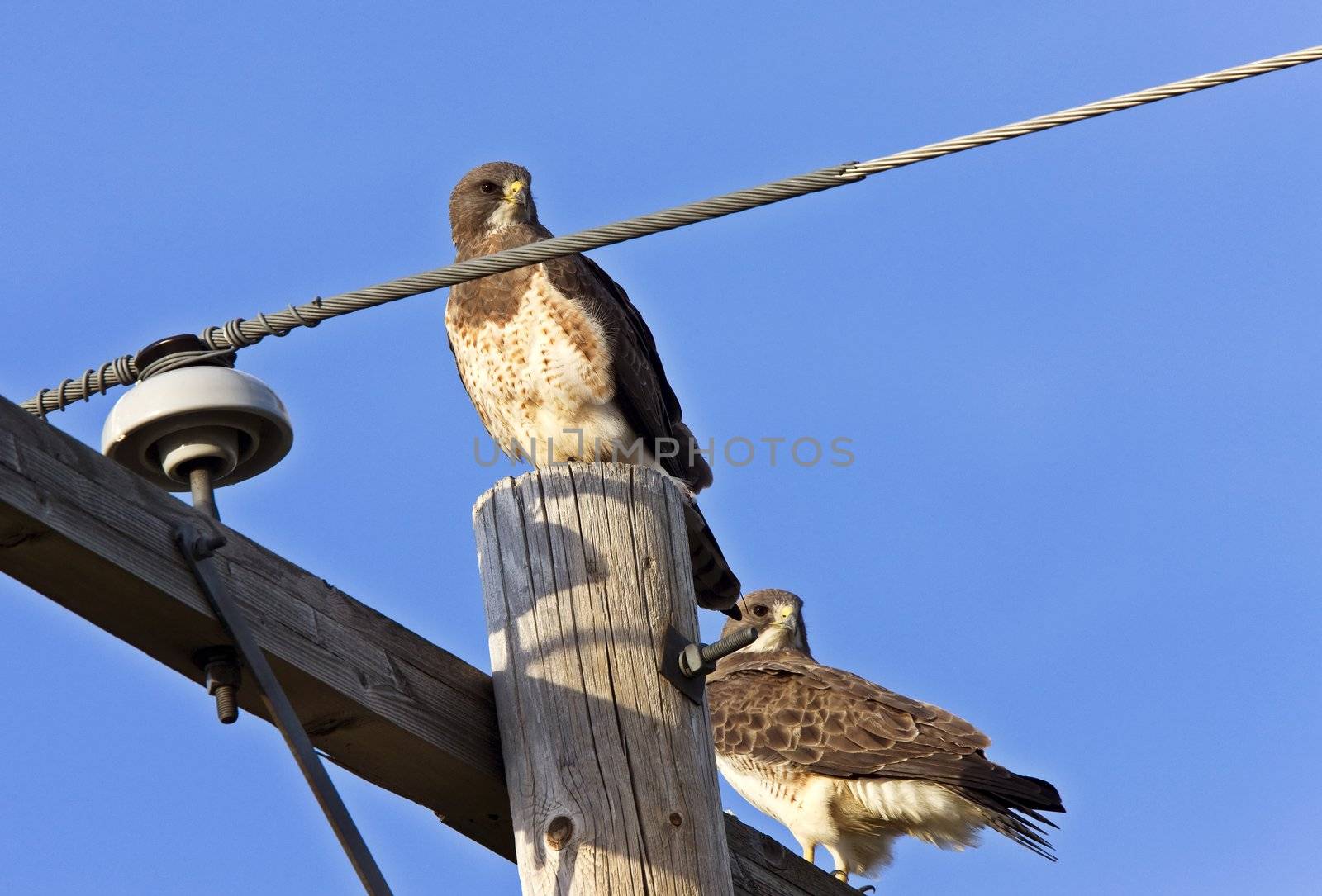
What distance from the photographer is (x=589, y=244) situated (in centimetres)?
350

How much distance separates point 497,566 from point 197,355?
2.26ft

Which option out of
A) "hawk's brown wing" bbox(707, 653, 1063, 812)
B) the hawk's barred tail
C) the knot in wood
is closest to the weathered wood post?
the knot in wood

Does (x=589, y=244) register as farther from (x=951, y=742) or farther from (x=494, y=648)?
(x=951, y=742)

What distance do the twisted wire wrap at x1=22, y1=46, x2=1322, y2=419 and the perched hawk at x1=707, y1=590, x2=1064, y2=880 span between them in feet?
14.6

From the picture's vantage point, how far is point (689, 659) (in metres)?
3.31

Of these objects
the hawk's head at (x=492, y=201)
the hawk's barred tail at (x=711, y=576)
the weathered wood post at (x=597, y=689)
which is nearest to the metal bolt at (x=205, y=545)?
the weathered wood post at (x=597, y=689)

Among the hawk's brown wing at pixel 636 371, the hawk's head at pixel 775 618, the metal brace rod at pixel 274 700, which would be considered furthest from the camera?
the hawk's head at pixel 775 618

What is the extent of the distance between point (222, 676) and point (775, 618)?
6851mm

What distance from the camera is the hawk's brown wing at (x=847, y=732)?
761 centimetres

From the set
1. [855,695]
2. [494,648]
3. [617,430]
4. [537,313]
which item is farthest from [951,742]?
[494,648]

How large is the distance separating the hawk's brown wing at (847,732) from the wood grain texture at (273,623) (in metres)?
4.43

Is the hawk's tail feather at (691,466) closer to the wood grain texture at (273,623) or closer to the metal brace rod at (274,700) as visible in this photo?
the wood grain texture at (273,623)

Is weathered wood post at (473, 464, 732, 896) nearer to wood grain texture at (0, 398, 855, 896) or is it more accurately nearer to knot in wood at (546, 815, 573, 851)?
knot in wood at (546, 815, 573, 851)

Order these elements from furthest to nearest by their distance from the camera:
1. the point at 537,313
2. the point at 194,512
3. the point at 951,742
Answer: the point at 951,742
the point at 537,313
the point at 194,512
